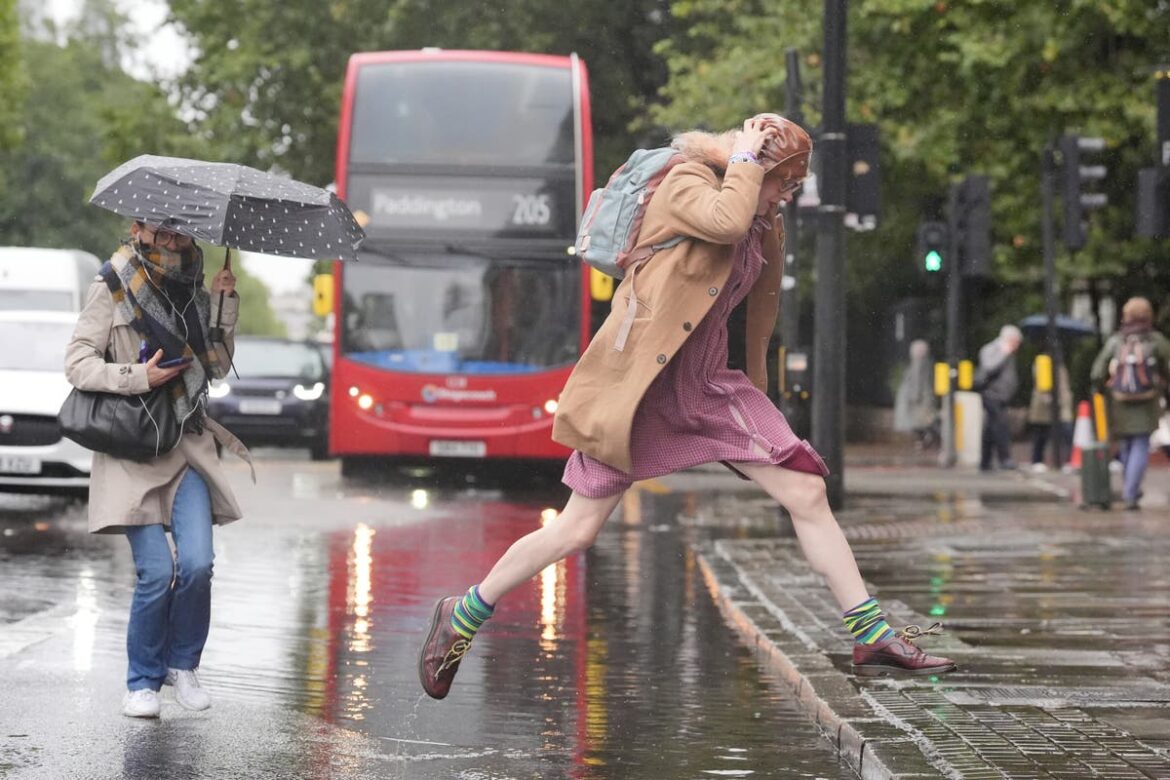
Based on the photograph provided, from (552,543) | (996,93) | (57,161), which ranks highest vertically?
(57,161)

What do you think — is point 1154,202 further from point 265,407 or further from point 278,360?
point 278,360

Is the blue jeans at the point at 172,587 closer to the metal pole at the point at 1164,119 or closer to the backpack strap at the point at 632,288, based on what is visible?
the backpack strap at the point at 632,288

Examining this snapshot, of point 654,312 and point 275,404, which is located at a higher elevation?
point 654,312

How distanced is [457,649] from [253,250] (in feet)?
4.93

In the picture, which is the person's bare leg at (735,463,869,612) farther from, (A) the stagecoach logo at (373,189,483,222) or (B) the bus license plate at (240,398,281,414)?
(B) the bus license plate at (240,398,281,414)

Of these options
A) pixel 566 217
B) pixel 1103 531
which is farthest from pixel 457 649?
pixel 566 217

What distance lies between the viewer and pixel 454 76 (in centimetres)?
2211

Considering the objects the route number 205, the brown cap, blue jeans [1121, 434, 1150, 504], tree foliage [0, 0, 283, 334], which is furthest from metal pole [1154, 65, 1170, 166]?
tree foliage [0, 0, 283, 334]

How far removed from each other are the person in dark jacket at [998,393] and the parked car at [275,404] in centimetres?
839

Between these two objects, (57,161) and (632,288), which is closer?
(632,288)

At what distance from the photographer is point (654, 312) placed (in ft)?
22.8

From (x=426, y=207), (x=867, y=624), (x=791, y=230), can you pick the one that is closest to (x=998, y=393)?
(x=791, y=230)

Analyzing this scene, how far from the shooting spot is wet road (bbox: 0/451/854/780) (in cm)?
687

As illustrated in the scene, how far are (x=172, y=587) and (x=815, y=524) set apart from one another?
2.16 metres
